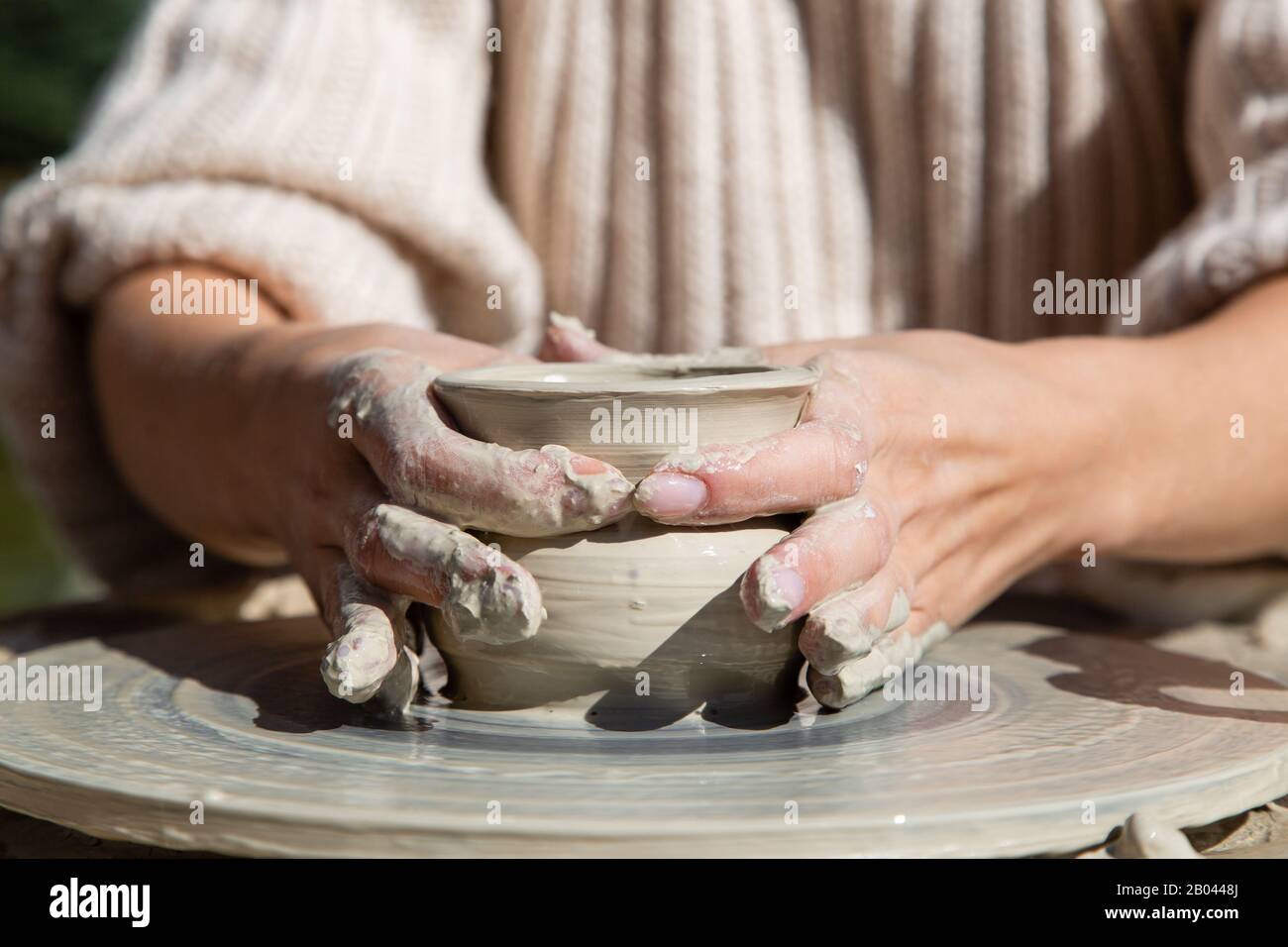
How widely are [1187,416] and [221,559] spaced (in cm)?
112

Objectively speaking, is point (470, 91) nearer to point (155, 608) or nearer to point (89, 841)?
point (155, 608)

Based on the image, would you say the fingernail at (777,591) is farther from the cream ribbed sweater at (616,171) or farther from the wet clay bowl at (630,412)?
the cream ribbed sweater at (616,171)

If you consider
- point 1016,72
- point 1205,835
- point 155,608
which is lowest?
point 1205,835

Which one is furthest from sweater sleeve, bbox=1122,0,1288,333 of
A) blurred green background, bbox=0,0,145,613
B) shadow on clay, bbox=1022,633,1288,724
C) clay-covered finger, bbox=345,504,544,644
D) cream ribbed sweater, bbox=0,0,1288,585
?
blurred green background, bbox=0,0,145,613

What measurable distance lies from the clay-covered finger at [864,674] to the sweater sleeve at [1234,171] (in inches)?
24.0

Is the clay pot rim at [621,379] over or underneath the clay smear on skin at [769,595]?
over

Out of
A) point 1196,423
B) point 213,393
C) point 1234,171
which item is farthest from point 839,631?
point 1234,171

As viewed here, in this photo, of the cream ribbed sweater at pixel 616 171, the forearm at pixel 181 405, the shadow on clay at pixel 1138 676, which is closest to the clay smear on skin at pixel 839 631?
the shadow on clay at pixel 1138 676

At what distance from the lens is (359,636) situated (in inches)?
31.6

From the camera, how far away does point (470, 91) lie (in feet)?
5.40

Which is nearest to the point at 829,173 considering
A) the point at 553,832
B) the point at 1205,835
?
the point at 1205,835

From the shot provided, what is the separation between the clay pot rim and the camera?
32.1 inches

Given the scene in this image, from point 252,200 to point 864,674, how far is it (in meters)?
0.91

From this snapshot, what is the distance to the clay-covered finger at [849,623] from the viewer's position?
79 cm
